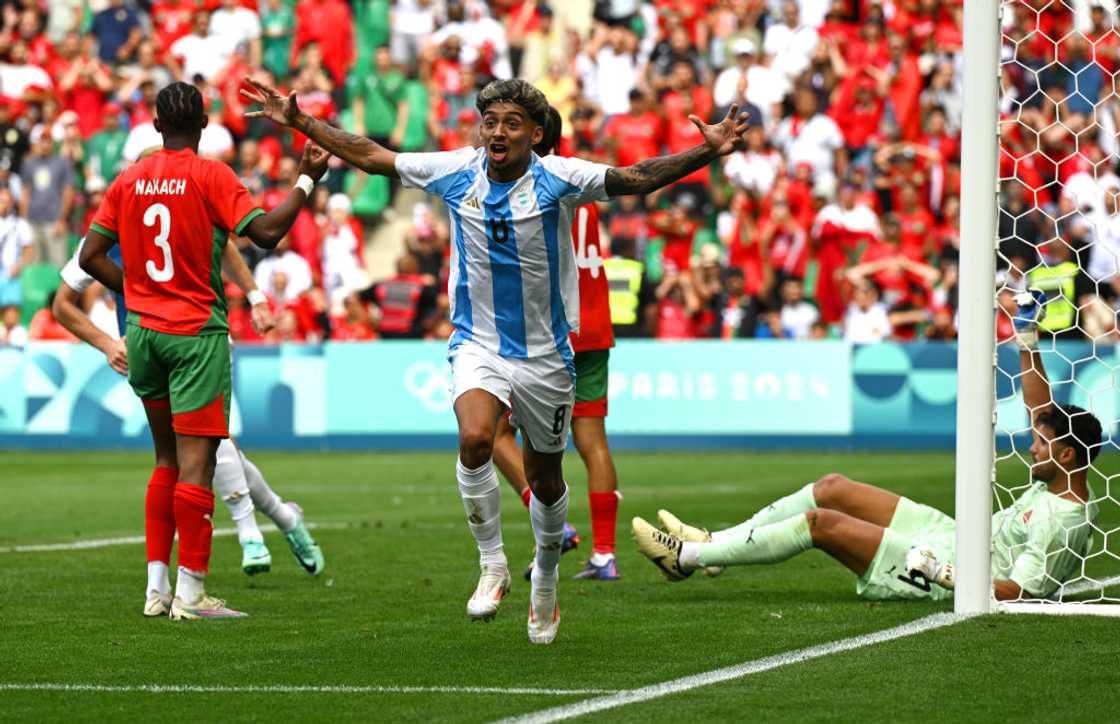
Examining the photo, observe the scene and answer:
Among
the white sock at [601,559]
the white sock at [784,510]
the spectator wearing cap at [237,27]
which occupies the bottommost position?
the white sock at [601,559]

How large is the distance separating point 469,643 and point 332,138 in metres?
2.01

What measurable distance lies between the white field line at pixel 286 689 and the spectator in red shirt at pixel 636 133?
17151mm

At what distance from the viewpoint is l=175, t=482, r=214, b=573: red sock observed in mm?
8516

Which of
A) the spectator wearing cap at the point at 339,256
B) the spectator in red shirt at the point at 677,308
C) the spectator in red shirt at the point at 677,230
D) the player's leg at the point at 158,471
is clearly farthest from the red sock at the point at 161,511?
the spectator wearing cap at the point at 339,256

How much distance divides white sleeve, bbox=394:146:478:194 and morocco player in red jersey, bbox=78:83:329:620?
0.91 metres

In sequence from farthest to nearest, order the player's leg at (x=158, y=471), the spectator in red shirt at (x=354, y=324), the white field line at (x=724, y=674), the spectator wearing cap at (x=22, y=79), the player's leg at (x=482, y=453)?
the spectator wearing cap at (x=22, y=79) < the spectator in red shirt at (x=354, y=324) < the player's leg at (x=158, y=471) < the player's leg at (x=482, y=453) < the white field line at (x=724, y=674)

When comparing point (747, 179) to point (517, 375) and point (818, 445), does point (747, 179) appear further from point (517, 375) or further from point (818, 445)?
point (517, 375)

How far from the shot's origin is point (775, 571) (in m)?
10.6

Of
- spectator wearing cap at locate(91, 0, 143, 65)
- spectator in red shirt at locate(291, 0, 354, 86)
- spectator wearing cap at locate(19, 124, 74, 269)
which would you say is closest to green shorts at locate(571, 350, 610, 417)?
spectator wearing cap at locate(19, 124, 74, 269)

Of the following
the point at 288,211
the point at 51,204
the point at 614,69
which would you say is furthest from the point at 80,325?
the point at 51,204

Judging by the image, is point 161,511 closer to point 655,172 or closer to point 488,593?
point 488,593

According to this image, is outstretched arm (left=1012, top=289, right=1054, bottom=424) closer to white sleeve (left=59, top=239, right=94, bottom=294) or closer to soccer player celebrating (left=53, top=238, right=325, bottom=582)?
soccer player celebrating (left=53, top=238, right=325, bottom=582)

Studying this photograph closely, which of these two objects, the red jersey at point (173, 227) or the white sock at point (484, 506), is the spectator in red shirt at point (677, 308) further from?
the white sock at point (484, 506)

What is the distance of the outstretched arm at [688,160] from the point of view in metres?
7.16
